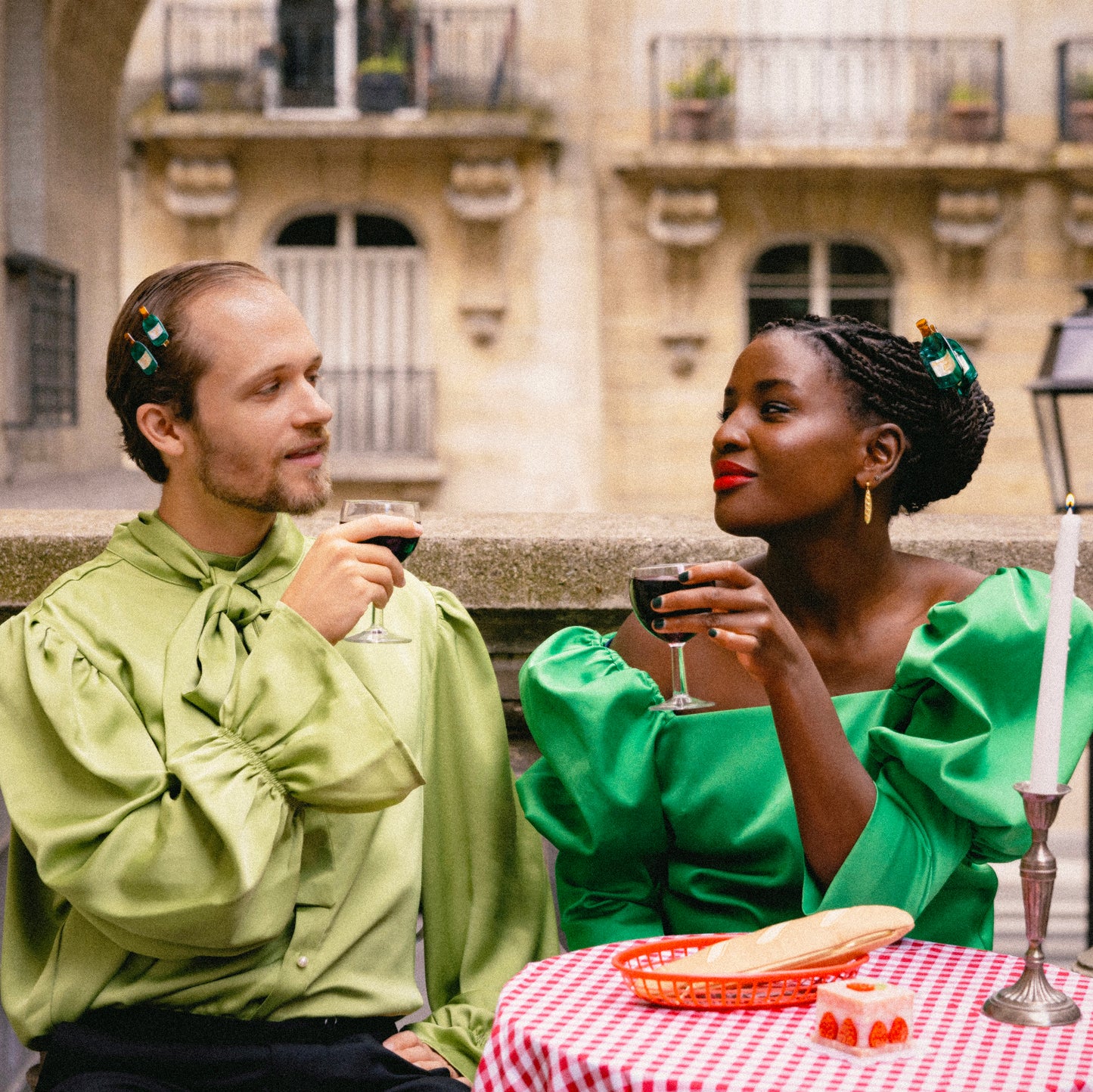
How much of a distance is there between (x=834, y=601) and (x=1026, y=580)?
0.88 ft

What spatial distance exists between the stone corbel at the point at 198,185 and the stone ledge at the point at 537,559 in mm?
11557

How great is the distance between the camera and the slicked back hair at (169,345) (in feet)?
7.27

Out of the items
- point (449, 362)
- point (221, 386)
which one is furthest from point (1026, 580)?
point (449, 362)

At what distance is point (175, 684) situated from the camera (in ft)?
7.00

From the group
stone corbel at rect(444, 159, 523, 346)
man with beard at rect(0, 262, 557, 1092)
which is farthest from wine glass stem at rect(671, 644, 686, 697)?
stone corbel at rect(444, 159, 523, 346)

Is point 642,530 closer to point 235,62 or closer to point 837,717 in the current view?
point 837,717

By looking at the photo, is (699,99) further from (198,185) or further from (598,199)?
(198,185)

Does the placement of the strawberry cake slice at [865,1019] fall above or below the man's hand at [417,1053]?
above

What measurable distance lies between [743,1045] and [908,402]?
3.37 feet

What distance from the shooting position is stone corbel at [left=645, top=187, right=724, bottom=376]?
45.9 ft

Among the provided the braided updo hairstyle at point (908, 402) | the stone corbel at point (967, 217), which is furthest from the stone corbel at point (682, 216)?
the braided updo hairstyle at point (908, 402)

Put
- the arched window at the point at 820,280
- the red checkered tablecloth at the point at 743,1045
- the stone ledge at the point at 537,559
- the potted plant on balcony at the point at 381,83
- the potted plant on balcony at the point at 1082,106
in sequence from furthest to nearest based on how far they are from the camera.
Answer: the arched window at the point at 820,280 < the potted plant on balcony at the point at 1082,106 < the potted plant on balcony at the point at 381,83 < the stone ledge at the point at 537,559 < the red checkered tablecloth at the point at 743,1045

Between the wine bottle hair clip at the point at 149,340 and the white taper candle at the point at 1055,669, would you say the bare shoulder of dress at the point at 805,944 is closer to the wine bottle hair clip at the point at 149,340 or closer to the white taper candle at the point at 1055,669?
the white taper candle at the point at 1055,669

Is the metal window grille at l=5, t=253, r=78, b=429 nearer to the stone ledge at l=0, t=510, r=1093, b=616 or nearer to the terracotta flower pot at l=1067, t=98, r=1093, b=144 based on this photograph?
the stone ledge at l=0, t=510, r=1093, b=616
